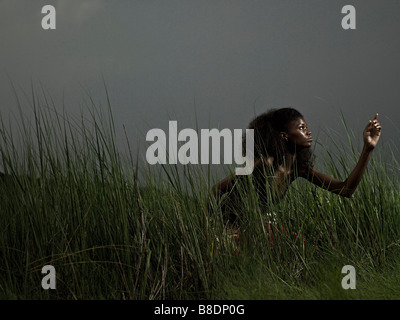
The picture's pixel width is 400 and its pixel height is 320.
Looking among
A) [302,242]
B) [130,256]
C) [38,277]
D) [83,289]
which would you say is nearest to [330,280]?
[302,242]

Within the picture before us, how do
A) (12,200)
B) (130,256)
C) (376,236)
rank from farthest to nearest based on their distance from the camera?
(376,236), (12,200), (130,256)

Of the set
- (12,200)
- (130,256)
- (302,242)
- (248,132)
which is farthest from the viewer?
(248,132)

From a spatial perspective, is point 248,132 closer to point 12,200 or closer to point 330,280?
point 330,280

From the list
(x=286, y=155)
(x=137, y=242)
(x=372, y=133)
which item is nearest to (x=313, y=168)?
(x=286, y=155)

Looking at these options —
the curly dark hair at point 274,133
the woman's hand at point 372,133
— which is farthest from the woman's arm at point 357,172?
the curly dark hair at point 274,133

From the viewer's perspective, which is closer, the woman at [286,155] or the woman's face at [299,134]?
the woman at [286,155]

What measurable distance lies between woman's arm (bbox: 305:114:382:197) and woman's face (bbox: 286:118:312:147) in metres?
0.26

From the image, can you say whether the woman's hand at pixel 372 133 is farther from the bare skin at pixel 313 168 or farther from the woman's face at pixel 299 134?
the woman's face at pixel 299 134

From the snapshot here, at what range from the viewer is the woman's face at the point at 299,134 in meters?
3.43

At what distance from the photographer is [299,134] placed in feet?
11.3

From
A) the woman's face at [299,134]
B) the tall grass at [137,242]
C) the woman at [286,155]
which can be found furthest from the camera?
the woman's face at [299,134]

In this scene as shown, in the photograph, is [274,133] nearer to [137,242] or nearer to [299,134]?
[299,134]
